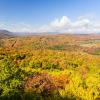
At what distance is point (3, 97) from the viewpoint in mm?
24375

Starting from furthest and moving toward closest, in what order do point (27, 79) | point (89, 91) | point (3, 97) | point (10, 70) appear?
point (89, 91), point (27, 79), point (10, 70), point (3, 97)

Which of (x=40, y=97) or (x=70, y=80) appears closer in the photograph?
(x=40, y=97)

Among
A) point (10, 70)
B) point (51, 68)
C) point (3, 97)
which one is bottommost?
point (51, 68)

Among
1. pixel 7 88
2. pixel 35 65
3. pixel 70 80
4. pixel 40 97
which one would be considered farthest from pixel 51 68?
pixel 7 88

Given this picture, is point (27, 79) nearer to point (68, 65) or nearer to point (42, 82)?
point (42, 82)

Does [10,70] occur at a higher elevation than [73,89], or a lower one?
higher

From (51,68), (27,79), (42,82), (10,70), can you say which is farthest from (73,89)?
(51,68)

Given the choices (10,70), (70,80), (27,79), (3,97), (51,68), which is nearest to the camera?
(3,97)

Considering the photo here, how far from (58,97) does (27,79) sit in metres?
4.75

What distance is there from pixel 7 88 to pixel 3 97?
3.49 feet

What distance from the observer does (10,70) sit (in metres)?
27.1

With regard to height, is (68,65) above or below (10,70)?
below

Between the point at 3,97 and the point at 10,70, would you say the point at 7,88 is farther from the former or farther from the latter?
the point at 10,70

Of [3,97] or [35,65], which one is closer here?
[3,97]
